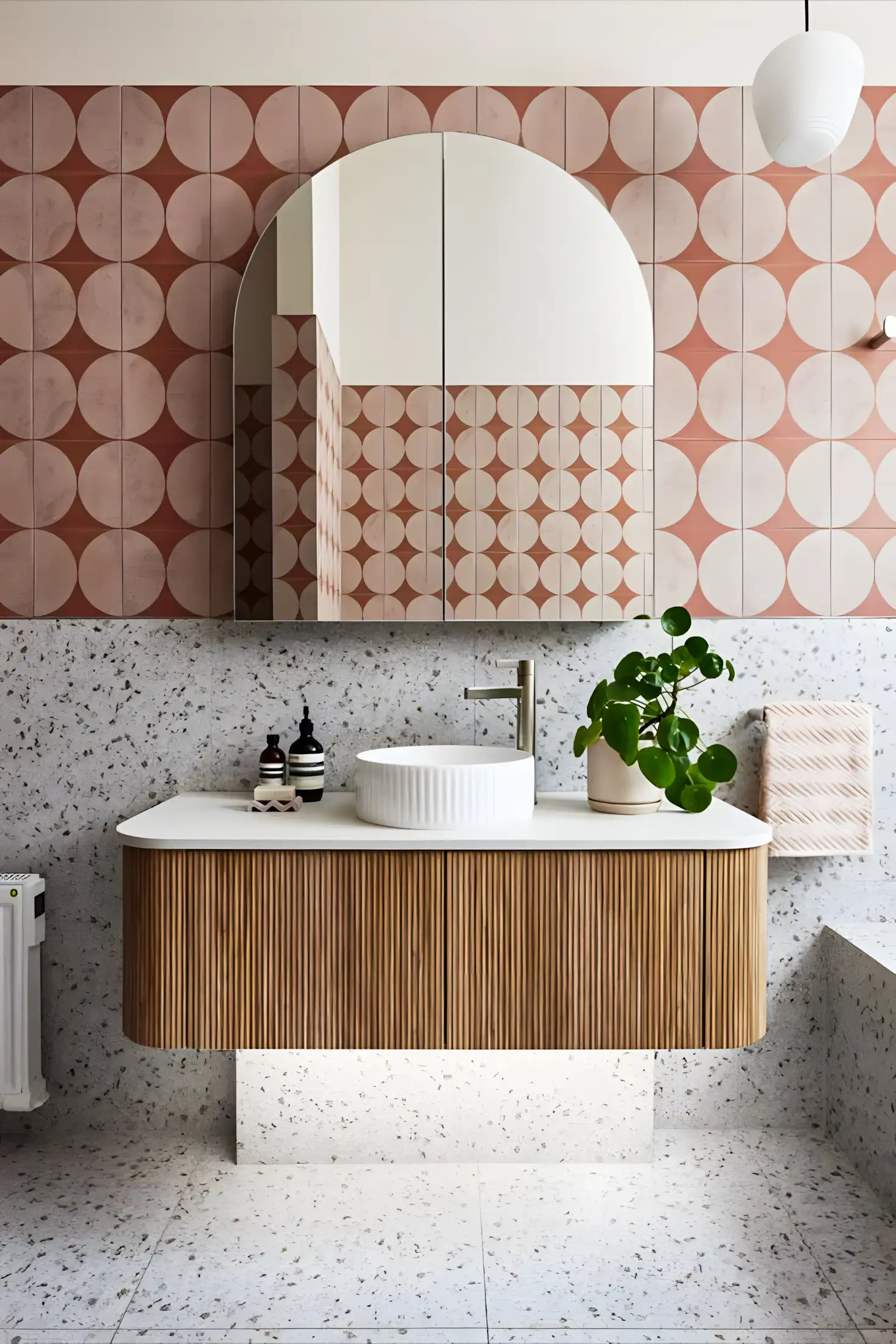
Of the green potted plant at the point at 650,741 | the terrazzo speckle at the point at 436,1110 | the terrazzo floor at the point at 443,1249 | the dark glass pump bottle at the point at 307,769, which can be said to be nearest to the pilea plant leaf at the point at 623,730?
the green potted plant at the point at 650,741

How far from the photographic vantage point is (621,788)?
1.82m

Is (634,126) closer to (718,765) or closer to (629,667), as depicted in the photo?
(629,667)

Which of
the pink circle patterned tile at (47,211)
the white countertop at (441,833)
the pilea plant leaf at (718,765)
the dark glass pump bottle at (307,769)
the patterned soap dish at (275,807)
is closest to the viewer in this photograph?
the white countertop at (441,833)

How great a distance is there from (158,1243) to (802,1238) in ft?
3.66

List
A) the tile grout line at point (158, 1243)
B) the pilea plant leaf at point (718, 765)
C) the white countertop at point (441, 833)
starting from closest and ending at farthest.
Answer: the tile grout line at point (158, 1243) → the white countertop at point (441, 833) → the pilea plant leaf at point (718, 765)

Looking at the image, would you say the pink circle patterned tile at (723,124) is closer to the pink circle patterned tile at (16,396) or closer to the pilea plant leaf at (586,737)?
the pilea plant leaf at (586,737)

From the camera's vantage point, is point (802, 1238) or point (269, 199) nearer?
point (802, 1238)

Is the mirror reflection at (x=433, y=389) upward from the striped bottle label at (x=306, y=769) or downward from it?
upward

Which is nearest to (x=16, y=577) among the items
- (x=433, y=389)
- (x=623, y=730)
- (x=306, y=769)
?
(x=306, y=769)

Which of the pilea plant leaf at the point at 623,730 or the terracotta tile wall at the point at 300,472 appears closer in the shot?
the pilea plant leaf at the point at 623,730

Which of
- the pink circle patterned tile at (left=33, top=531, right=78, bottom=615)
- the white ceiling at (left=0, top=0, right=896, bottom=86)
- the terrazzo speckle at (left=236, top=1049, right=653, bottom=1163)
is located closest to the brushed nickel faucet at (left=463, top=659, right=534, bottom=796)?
the terrazzo speckle at (left=236, top=1049, right=653, bottom=1163)

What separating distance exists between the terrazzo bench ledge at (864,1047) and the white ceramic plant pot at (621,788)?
1.81 ft

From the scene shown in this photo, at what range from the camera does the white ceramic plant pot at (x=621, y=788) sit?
1.81 m

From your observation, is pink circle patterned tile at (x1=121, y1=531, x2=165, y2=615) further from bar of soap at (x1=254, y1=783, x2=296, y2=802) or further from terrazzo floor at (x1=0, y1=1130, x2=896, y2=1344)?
terrazzo floor at (x1=0, y1=1130, x2=896, y2=1344)
